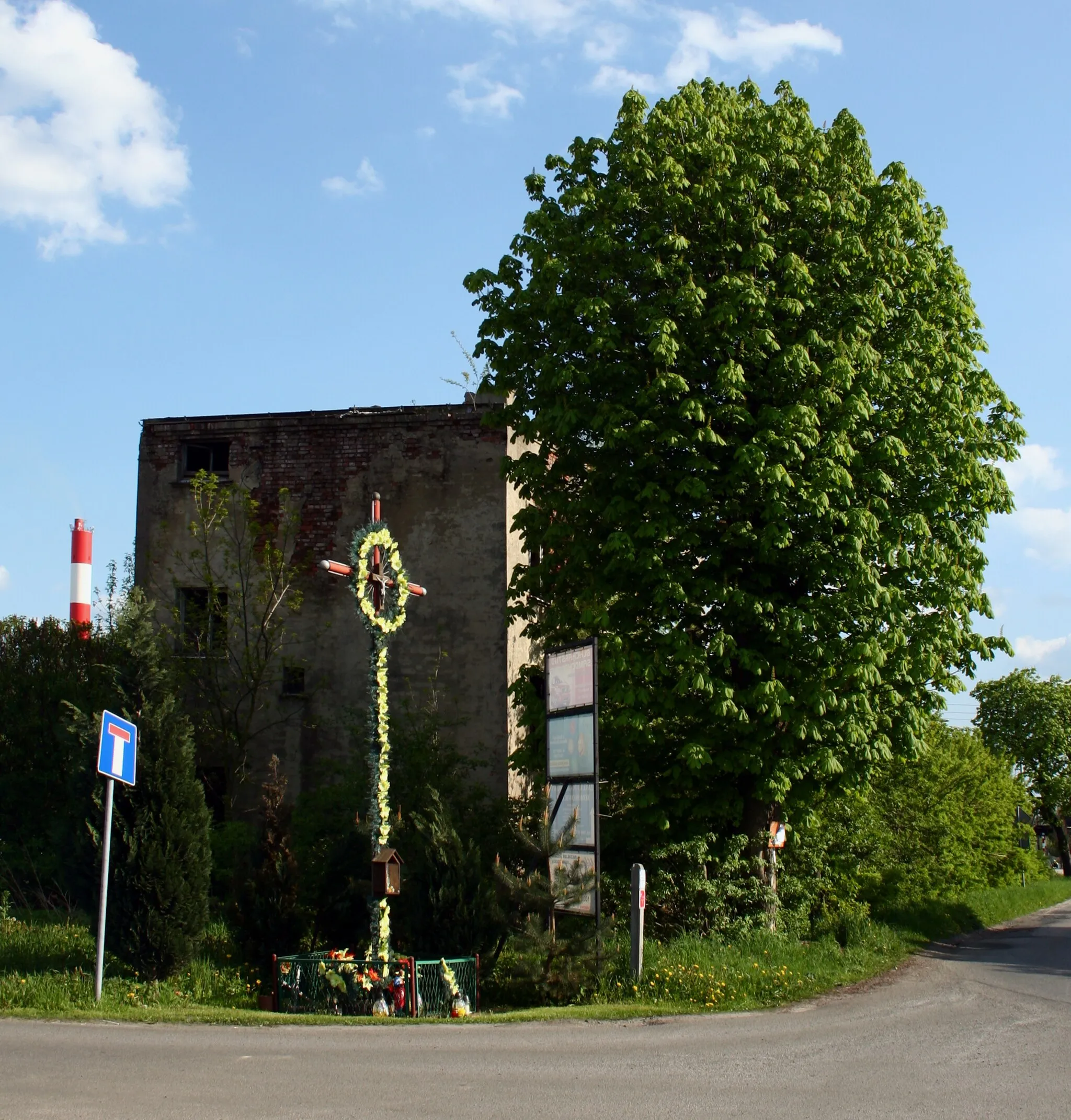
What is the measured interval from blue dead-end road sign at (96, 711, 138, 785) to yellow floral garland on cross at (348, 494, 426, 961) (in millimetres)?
2534

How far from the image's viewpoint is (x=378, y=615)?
13414 mm

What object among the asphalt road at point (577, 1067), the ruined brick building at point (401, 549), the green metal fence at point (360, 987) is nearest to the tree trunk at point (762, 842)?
the asphalt road at point (577, 1067)

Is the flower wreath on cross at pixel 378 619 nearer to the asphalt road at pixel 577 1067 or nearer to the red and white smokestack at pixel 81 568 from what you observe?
the asphalt road at pixel 577 1067

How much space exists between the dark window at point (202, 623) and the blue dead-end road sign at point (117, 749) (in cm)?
819

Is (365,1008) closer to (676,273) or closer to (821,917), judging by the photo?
(821,917)

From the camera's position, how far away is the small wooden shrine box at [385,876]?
12.6 meters

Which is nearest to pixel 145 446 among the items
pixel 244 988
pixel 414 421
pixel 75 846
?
pixel 414 421

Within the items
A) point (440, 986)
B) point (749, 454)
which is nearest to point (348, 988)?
point (440, 986)

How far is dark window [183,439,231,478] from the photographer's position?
22906 mm

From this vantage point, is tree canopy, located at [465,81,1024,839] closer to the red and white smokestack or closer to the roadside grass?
the roadside grass

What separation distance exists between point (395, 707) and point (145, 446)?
24.2ft

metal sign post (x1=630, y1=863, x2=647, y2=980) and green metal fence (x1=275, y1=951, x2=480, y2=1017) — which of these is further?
metal sign post (x1=630, y1=863, x2=647, y2=980)

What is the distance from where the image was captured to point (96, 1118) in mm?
7012

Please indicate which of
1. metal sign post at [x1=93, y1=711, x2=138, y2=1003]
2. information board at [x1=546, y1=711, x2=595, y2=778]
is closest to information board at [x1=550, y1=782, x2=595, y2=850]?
information board at [x1=546, y1=711, x2=595, y2=778]
